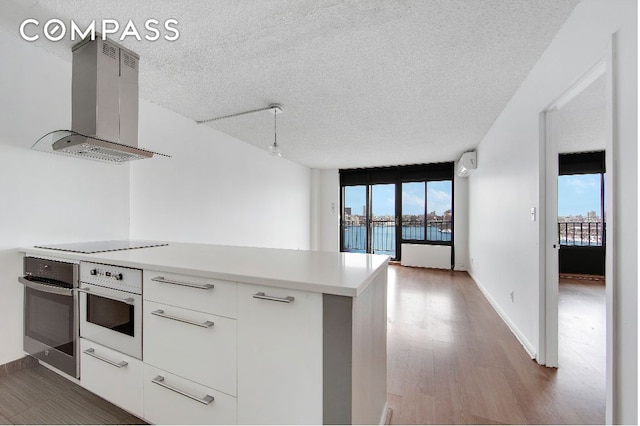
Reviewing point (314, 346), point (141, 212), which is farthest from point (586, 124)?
point (141, 212)

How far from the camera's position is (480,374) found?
2.07 metres

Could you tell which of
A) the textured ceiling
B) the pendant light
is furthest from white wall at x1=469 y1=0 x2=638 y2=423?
the pendant light

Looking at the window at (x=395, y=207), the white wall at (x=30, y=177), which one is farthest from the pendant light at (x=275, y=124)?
the window at (x=395, y=207)

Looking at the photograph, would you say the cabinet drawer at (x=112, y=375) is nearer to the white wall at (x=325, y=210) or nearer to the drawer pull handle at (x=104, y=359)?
the drawer pull handle at (x=104, y=359)

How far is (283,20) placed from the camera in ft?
5.80

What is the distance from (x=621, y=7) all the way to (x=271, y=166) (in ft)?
16.0

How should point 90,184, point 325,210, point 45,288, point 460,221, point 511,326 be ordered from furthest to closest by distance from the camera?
point 325,210 → point 460,221 → point 511,326 → point 90,184 → point 45,288

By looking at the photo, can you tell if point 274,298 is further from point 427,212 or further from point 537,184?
point 427,212

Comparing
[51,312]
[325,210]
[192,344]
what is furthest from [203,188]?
[325,210]

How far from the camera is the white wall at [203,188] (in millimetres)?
3025

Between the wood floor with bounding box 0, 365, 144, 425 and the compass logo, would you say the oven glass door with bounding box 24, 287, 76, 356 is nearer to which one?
the wood floor with bounding box 0, 365, 144, 425

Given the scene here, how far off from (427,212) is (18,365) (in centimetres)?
688

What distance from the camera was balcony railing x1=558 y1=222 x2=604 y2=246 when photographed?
5.54 meters

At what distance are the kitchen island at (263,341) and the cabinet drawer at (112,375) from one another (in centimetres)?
2
